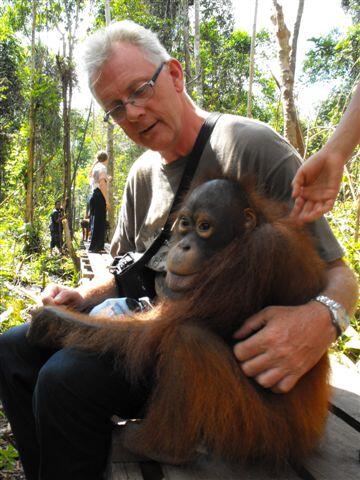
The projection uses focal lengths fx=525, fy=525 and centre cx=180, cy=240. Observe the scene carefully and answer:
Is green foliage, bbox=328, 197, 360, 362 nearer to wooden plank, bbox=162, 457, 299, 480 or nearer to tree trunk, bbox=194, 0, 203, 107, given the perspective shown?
wooden plank, bbox=162, 457, 299, 480

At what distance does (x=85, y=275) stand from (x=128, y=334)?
11.4 ft

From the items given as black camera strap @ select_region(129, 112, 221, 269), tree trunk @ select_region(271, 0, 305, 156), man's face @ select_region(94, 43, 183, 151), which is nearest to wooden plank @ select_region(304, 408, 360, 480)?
black camera strap @ select_region(129, 112, 221, 269)

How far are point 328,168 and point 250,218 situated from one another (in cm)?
28

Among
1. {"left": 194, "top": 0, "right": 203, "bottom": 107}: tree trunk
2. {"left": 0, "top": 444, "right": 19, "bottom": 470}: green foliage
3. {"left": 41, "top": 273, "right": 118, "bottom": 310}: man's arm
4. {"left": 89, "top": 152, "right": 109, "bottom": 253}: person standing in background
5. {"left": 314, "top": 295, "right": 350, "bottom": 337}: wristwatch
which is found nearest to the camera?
{"left": 314, "top": 295, "right": 350, "bottom": 337}: wristwatch

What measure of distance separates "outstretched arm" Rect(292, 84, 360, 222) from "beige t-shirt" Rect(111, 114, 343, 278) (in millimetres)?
181

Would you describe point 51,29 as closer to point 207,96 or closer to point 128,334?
point 207,96

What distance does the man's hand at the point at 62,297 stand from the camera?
2.09 m

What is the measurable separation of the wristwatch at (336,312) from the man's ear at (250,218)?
0.30 metres

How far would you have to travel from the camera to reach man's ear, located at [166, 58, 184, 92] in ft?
7.20

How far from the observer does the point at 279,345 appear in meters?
1.47

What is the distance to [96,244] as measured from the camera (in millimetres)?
8219

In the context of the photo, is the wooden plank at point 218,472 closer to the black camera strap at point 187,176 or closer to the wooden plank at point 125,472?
the wooden plank at point 125,472

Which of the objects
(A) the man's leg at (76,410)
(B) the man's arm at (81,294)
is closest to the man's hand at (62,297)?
(B) the man's arm at (81,294)

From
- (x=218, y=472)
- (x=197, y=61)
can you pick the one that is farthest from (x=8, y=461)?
(x=197, y=61)
